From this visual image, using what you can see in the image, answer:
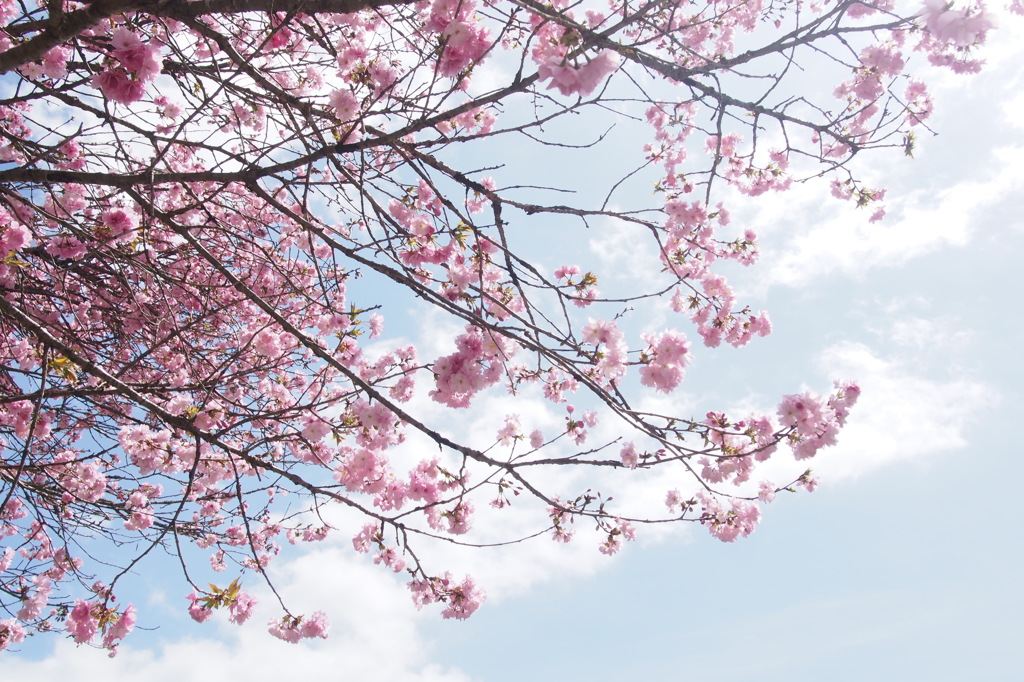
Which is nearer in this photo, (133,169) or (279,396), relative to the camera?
(133,169)

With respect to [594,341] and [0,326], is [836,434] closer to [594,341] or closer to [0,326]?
[594,341]

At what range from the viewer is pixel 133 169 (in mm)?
3201

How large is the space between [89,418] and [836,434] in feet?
16.9

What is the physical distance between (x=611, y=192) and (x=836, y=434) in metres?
1.50

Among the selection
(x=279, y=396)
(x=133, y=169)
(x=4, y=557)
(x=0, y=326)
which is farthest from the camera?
(x=4, y=557)

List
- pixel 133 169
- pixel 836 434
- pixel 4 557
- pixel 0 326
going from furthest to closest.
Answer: pixel 4 557, pixel 0 326, pixel 133 169, pixel 836 434

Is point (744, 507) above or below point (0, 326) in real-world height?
below

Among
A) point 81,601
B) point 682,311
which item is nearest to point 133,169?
point 81,601

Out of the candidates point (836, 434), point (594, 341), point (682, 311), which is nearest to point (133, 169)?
point (594, 341)

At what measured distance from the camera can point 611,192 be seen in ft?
9.07

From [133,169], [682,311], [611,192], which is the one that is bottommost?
[611,192]

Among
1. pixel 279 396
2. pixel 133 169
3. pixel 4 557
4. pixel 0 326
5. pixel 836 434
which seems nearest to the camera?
pixel 836 434

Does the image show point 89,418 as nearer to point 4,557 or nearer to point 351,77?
point 4,557

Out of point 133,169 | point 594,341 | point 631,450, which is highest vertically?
point 133,169
